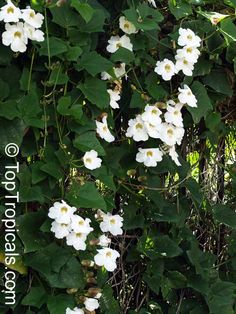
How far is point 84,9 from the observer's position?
1.54 meters

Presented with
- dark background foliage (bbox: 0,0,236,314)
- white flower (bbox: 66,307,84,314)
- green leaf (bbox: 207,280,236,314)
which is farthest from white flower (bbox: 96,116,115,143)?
green leaf (bbox: 207,280,236,314)

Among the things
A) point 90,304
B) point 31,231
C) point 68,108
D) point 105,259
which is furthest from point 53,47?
Result: point 90,304

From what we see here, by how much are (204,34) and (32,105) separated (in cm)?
60

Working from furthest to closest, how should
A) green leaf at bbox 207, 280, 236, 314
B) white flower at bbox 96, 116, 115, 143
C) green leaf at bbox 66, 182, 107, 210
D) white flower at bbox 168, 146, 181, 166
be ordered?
green leaf at bbox 207, 280, 236, 314, white flower at bbox 168, 146, 181, 166, white flower at bbox 96, 116, 115, 143, green leaf at bbox 66, 182, 107, 210

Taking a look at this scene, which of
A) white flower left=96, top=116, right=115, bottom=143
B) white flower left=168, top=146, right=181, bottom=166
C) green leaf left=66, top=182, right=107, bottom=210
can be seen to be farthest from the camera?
white flower left=168, top=146, right=181, bottom=166

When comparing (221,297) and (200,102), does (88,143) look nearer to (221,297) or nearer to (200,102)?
(200,102)

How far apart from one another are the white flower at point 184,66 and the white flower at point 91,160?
375 mm

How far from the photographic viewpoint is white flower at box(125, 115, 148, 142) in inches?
67.6

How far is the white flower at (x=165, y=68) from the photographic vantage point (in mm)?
1734

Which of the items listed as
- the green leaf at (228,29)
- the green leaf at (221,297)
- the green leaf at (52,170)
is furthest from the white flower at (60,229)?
the green leaf at (228,29)

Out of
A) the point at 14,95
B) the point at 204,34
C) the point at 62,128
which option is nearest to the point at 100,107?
the point at 62,128

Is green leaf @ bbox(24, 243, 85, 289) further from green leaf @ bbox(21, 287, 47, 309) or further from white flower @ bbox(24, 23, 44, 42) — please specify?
white flower @ bbox(24, 23, 44, 42)

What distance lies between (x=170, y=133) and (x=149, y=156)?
0.09 metres

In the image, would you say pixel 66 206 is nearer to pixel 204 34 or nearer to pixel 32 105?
pixel 32 105
